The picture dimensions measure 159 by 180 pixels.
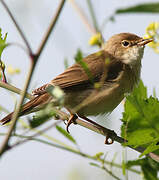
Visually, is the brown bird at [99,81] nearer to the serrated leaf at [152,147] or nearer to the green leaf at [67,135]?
the green leaf at [67,135]

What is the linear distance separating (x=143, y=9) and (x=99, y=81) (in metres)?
2.23

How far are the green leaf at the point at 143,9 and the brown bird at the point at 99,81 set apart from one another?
169cm

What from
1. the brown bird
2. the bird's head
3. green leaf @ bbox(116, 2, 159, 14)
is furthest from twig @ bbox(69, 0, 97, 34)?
green leaf @ bbox(116, 2, 159, 14)

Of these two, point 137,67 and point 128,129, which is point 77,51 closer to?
point 128,129

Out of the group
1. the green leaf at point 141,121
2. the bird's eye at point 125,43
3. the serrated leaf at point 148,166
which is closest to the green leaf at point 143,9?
the green leaf at point 141,121

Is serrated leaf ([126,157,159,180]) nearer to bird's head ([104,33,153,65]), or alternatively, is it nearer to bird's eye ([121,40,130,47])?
bird's head ([104,33,153,65])

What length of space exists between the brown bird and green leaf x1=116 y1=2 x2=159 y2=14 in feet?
5.54

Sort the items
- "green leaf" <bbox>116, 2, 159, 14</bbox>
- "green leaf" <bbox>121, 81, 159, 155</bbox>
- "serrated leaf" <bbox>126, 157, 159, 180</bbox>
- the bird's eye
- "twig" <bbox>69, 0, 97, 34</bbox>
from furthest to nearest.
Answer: the bird's eye
"twig" <bbox>69, 0, 97, 34</bbox>
"serrated leaf" <bbox>126, 157, 159, 180</bbox>
"green leaf" <bbox>121, 81, 159, 155</bbox>
"green leaf" <bbox>116, 2, 159, 14</bbox>

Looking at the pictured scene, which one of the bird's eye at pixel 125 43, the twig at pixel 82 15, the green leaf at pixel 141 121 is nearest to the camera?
the green leaf at pixel 141 121

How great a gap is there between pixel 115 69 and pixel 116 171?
186 centimetres

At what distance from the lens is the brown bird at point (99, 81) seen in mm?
3271

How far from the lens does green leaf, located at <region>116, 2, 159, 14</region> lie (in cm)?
115

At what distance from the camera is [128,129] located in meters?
2.07

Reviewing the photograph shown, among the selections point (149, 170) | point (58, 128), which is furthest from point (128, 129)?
point (58, 128)
